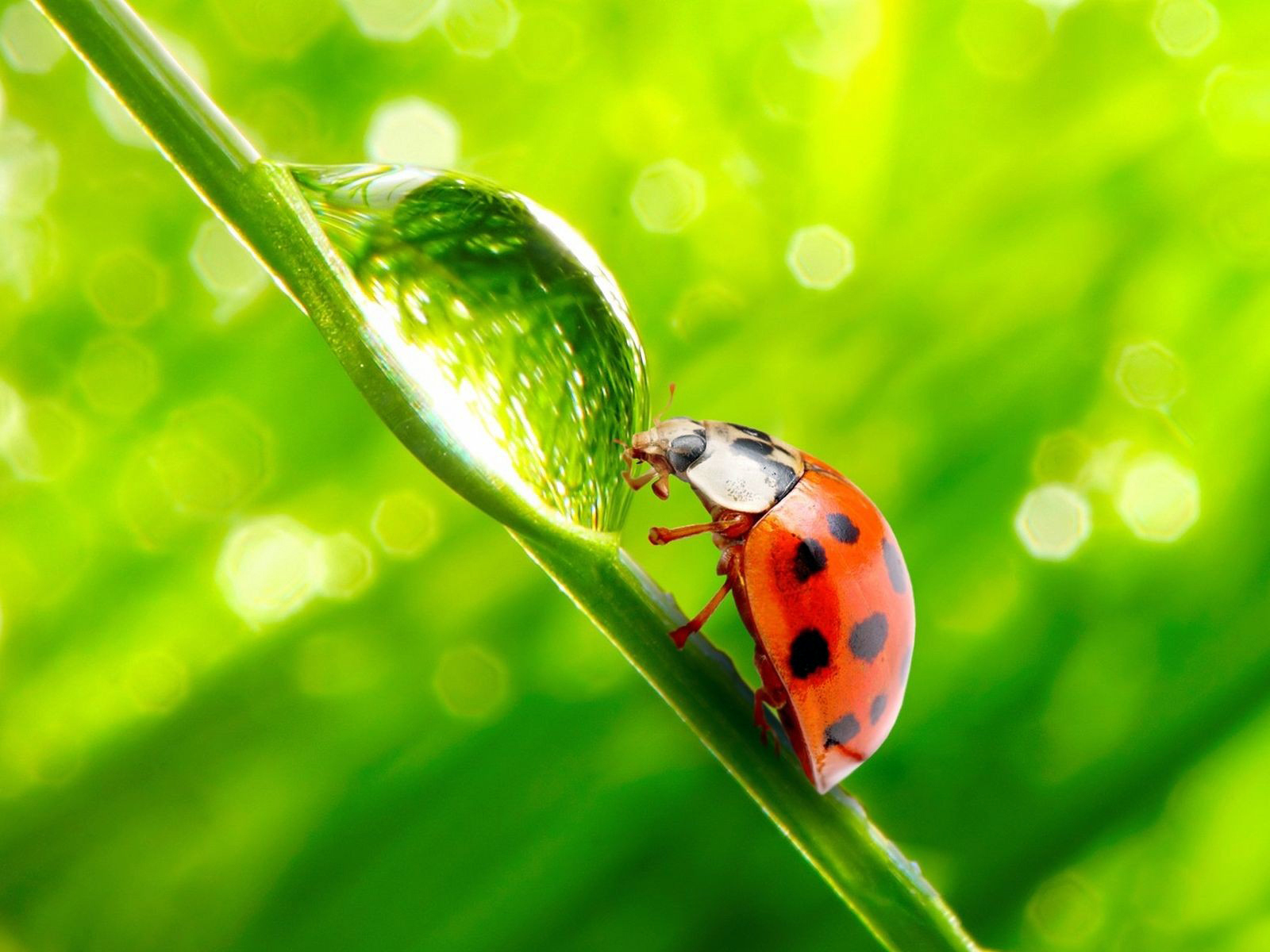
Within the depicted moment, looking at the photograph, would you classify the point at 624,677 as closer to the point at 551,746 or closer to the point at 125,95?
the point at 551,746

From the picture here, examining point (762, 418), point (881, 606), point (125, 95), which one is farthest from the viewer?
point (762, 418)

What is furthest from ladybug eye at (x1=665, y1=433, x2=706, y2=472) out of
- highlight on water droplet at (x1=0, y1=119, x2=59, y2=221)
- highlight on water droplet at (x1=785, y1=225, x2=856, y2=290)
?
highlight on water droplet at (x1=0, y1=119, x2=59, y2=221)

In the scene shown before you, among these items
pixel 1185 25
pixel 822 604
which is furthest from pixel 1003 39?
pixel 822 604

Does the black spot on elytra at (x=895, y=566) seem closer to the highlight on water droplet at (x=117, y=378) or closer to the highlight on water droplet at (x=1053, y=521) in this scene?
the highlight on water droplet at (x=1053, y=521)

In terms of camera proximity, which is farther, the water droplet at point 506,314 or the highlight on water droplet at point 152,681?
the highlight on water droplet at point 152,681

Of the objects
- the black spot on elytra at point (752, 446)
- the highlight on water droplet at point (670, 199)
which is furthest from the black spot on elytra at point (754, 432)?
the highlight on water droplet at point (670, 199)

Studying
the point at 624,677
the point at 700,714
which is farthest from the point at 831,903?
the point at 700,714
